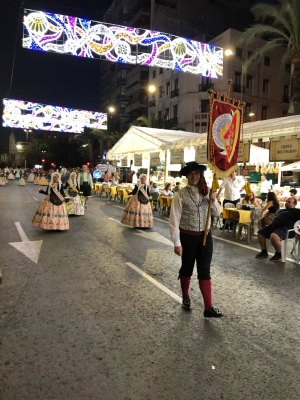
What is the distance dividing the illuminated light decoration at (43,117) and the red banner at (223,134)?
94.0ft

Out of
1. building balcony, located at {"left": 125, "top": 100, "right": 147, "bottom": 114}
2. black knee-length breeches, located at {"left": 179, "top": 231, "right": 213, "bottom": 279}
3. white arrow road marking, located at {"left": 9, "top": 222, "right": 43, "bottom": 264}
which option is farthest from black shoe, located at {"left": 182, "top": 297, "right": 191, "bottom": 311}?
building balcony, located at {"left": 125, "top": 100, "right": 147, "bottom": 114}


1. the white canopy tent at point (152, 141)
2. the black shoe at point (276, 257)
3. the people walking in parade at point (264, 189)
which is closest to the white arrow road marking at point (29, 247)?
the black shoe at point (276, 257)

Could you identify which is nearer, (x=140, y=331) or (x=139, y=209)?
(x=140, y=331)

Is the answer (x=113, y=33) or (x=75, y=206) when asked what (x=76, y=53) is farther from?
(x=75, y=206)

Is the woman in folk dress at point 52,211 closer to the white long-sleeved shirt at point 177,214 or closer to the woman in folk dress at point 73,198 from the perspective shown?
the woman in folk dress at point 73,198

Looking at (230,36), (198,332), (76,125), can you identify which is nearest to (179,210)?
(198,332)

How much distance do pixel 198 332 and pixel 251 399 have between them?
118 cm

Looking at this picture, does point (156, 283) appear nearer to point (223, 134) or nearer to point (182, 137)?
point (223, 134)

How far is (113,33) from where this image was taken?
14031 mm

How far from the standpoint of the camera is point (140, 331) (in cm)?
383

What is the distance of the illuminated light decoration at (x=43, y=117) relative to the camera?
30.0 meters

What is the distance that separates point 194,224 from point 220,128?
4.42 feet

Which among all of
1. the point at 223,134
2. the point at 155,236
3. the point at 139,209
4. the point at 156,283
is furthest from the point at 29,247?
the point at 223,134

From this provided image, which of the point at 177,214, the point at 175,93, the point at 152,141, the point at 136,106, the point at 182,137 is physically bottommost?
the point at 177,214
